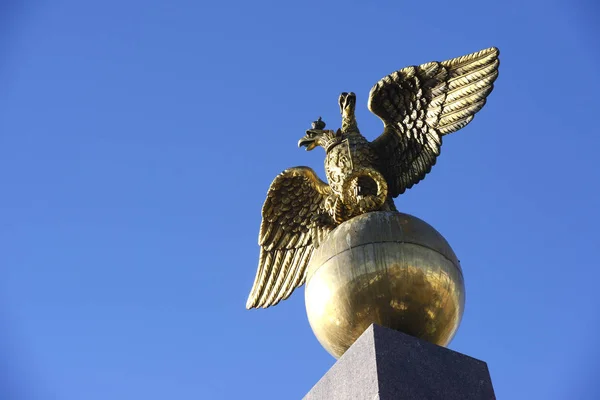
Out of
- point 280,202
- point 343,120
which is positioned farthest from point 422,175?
point 280,202

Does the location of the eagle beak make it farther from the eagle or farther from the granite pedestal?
the granite pedestal

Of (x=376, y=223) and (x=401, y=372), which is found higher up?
(x=376, y=223)

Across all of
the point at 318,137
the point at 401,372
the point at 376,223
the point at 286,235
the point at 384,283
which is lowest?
the point at 401,372

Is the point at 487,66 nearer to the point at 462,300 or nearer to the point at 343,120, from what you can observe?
the point at 343,120

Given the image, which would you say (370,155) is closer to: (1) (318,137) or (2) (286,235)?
(1) (318,137)

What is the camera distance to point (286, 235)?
9789mm

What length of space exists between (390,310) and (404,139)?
3.52m

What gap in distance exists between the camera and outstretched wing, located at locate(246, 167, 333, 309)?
9.51 metres

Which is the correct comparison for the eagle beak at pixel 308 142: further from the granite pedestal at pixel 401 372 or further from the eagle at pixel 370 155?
the granite pedestal at pixel 401 372

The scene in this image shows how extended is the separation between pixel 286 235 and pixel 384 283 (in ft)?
11.9

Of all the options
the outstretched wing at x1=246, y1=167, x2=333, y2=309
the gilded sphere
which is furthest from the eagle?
the gilded sphere

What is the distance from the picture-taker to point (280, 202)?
9664 millimetres

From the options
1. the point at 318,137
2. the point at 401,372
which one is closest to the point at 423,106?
the point at 318,137

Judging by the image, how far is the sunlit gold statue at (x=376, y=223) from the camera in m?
6.33
